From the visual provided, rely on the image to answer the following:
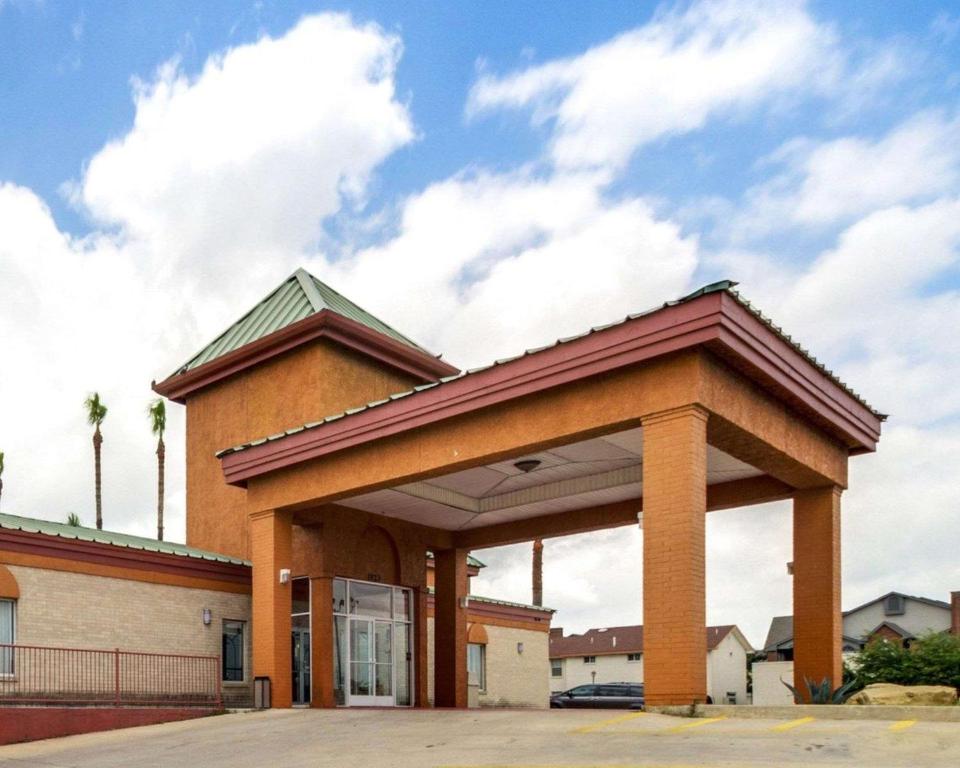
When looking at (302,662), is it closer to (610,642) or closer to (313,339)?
(313,339)

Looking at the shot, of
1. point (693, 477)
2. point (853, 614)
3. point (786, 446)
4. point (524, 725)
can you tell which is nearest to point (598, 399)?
point (693, 477)

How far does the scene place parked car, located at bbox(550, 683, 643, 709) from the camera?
139 feet

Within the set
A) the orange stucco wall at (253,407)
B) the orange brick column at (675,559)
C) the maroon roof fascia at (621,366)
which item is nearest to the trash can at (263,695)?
the maroon roof fascia at (621,366)

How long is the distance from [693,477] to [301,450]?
29.5ft

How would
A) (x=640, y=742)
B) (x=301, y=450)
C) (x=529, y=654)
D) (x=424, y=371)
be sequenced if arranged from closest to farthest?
1. (x=640, y=742)
2. (x=301, y=450)
3. (x=424, y=371)
4. (x=529, y=654)

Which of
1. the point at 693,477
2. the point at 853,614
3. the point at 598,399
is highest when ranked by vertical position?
the point at 598,399

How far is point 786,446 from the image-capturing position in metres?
18.8

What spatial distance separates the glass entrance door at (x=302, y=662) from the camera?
84.6 ft

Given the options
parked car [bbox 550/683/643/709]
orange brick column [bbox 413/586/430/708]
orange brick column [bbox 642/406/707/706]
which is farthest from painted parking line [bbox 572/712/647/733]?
parked car [bbox 550/683/643/709]

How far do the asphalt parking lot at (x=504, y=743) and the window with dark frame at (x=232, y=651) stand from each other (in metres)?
4.49

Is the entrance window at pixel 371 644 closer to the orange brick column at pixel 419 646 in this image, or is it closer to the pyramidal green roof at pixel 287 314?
the orange brick column at pixel 419 646

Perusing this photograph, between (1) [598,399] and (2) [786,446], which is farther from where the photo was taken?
(2) [786,446]

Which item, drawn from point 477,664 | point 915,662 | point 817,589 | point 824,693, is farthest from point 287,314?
point 915,662

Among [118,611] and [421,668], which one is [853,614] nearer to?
[421,668]
